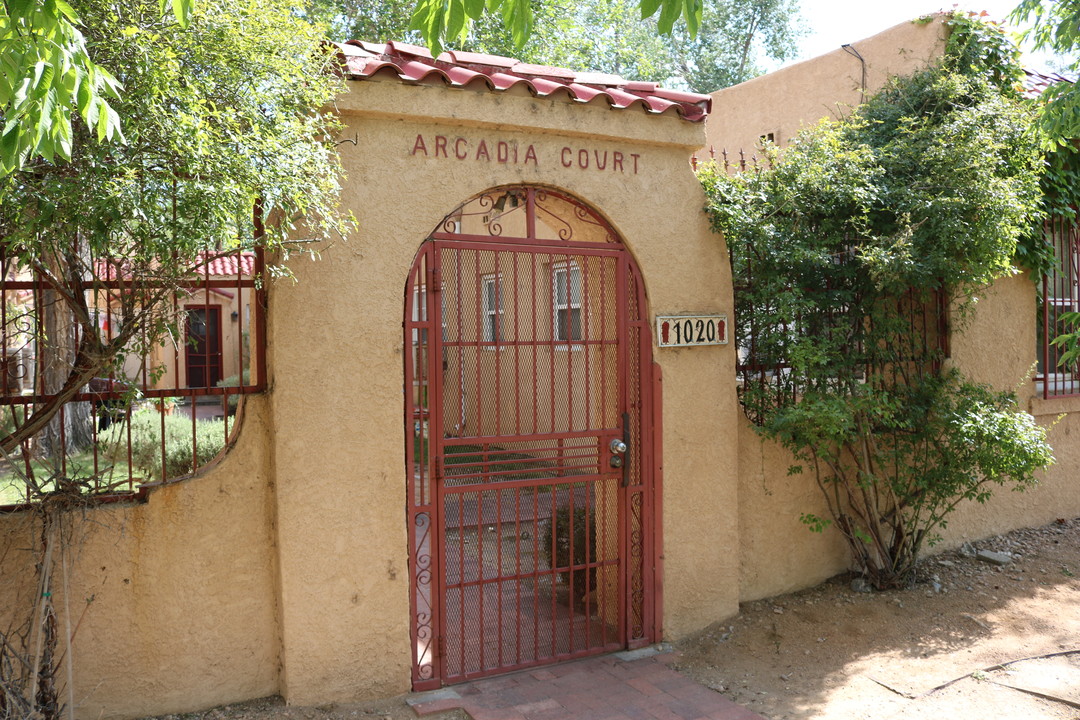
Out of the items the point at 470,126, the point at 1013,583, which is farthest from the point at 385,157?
the point at 1013,583

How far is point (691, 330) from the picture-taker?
5.46m

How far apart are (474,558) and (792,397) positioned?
8.46 feet

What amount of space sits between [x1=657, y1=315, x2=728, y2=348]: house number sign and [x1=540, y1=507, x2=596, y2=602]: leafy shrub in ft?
4.02

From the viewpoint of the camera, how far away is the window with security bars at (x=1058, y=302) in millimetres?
7824

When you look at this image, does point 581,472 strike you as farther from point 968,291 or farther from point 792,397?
point 968,291

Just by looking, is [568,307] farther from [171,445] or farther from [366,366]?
[171,445]

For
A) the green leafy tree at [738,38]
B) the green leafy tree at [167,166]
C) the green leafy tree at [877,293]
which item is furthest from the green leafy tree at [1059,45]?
the green leafy tree at [738,38]

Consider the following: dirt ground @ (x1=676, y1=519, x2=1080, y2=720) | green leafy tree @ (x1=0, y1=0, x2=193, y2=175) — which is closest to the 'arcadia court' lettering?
green leafy tree @ (x1=0, y1=0, x2=193, y2=175)

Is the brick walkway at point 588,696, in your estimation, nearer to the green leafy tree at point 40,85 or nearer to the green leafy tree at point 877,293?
the green leafy tree at point 877,293

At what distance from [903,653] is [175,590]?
14.3 feet

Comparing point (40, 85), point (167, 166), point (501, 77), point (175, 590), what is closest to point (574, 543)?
point (175, 590)

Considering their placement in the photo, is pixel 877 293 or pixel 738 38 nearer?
pixel 877 293

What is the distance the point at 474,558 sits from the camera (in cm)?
535

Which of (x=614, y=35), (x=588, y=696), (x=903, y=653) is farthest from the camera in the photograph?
(x=614, y=35)
